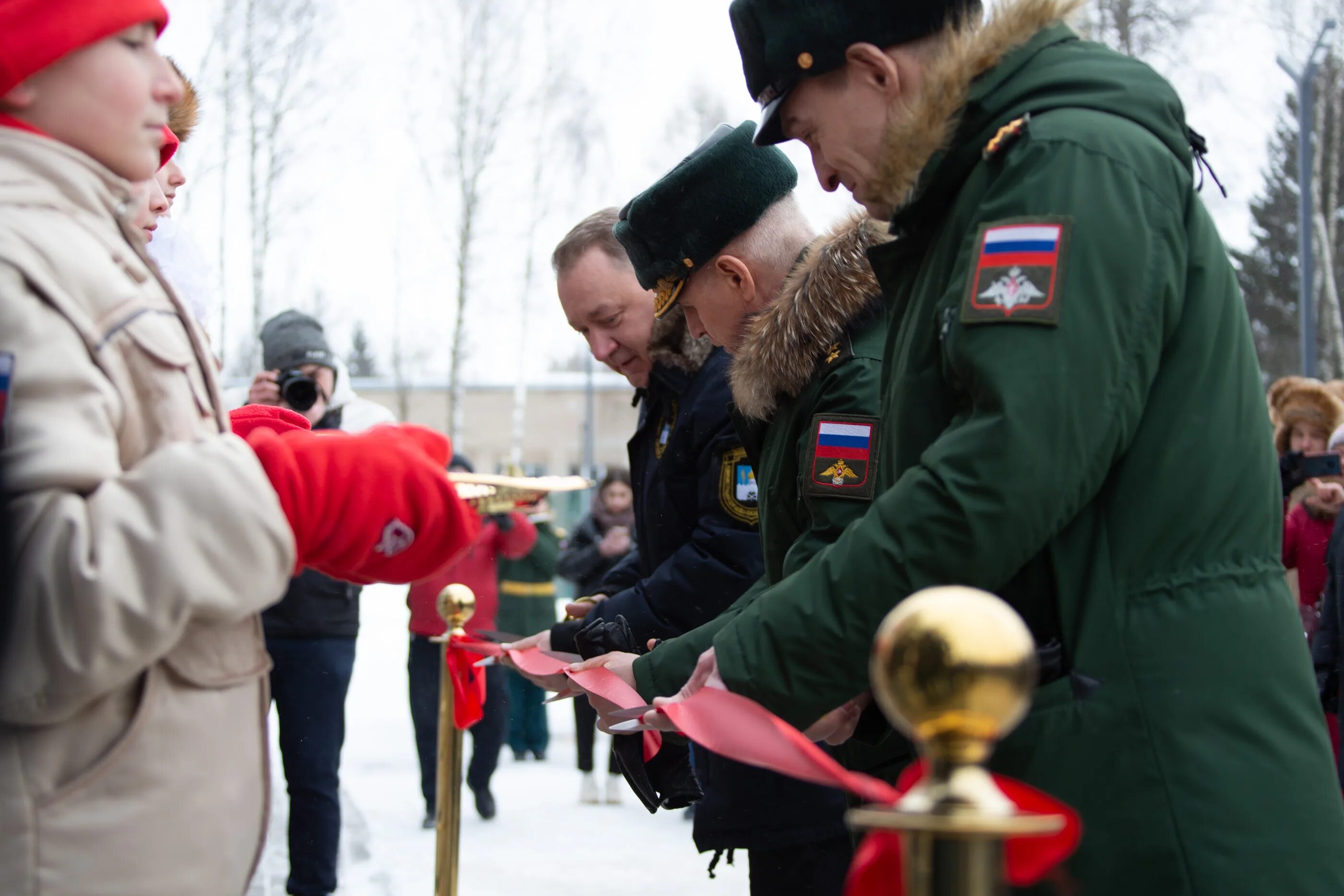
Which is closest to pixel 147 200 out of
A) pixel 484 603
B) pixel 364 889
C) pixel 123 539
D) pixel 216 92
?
pixel 123 539

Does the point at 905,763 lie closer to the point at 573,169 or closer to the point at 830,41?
the point at 830,41

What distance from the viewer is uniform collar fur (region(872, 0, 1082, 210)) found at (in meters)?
1.89

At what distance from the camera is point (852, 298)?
258cm

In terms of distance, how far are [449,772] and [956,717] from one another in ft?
11.2

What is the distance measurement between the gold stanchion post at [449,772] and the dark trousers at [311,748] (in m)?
0.68

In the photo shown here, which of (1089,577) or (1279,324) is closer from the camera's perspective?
(1089,577)

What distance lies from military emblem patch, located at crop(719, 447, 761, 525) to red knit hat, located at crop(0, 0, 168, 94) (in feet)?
6.87

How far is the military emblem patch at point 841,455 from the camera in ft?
7.81

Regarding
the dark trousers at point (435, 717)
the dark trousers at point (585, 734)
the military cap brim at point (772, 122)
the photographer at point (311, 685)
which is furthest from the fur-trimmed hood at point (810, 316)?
the dark trousers at point (585, 734)

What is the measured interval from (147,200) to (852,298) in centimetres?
129

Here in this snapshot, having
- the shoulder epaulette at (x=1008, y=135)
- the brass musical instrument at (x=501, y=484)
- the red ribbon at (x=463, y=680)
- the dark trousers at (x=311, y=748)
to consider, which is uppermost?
the shoulder epaulette at (x=1008, y=135)

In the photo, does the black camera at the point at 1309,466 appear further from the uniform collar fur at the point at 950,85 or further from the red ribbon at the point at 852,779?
the red ribbon at the point at 852,779

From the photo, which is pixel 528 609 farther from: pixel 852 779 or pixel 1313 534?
pixel 852 779

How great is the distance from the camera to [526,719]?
8938 mm
